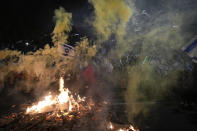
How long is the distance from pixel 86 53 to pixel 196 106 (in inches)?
392

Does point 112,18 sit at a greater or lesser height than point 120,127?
greater

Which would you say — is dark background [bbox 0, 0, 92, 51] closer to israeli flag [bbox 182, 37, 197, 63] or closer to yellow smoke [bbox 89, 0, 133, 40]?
yellow smoke [bbox 89, 0, 133, 40]

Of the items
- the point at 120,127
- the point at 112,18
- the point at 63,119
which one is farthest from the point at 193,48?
the point at 112,18

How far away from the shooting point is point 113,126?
13.8 feet

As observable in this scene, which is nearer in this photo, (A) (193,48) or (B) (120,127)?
(A) (193,48)

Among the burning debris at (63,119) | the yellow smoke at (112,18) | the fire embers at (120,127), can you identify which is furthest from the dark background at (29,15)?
the fire embers at (120,127)

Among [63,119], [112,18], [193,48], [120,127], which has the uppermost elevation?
[112,18]

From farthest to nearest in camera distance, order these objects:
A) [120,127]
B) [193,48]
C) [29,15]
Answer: [29,15], [120,127], [193,48]

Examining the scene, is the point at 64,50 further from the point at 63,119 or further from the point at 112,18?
the point at 112,18

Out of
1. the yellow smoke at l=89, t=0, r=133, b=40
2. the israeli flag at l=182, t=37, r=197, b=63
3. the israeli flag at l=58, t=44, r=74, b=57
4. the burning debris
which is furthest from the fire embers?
the yellow smoke at l=89, t=0, r=133, b=40

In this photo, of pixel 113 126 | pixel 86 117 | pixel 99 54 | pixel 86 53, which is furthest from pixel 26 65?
pixel 113 126

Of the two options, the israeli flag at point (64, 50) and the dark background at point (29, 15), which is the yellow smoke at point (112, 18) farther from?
the dark background at point (29, 15)

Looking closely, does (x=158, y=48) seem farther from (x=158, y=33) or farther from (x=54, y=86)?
(x=54, y=86)

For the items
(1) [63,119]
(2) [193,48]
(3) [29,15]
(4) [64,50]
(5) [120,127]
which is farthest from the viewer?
(4) [64,50]
